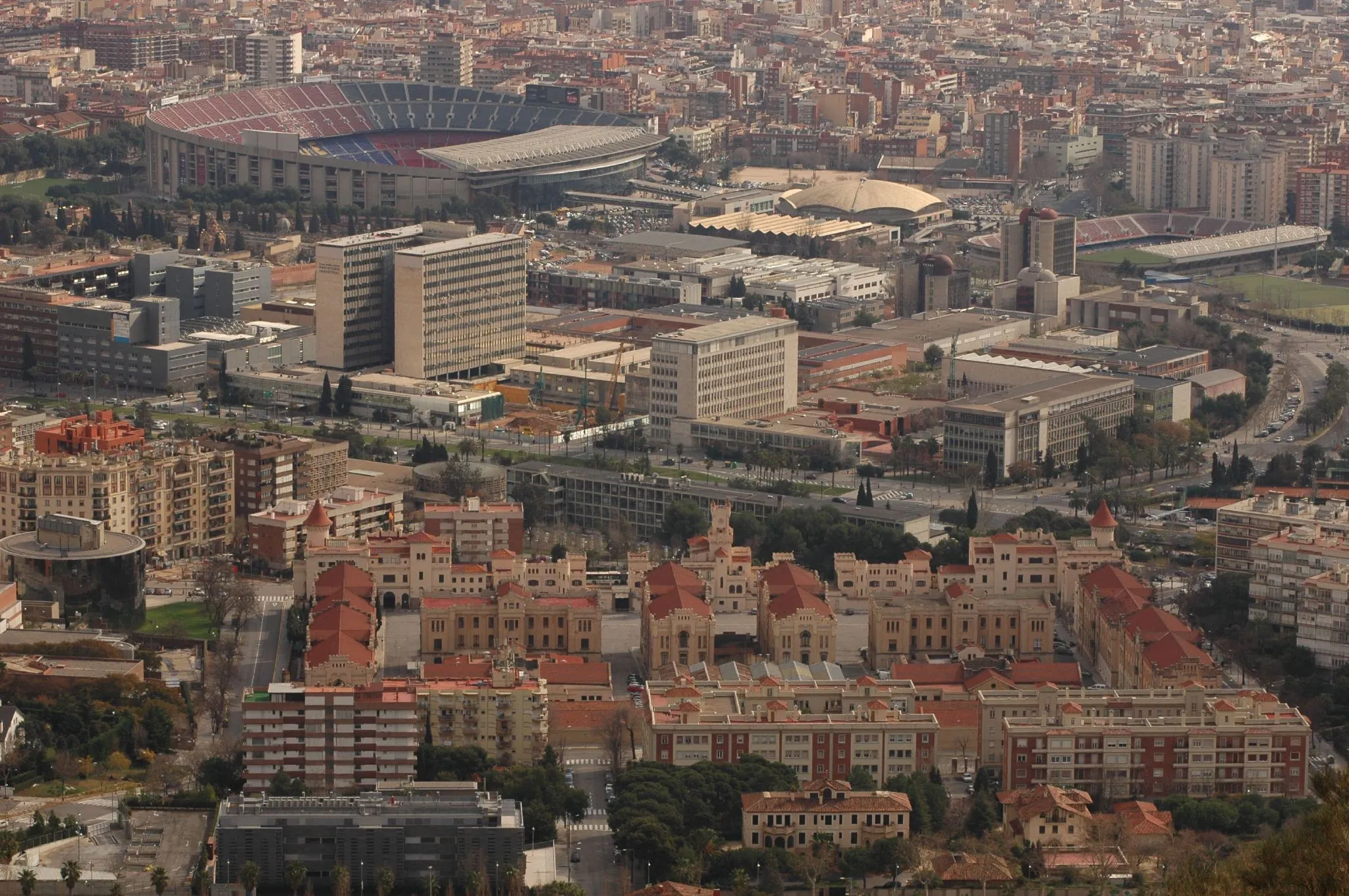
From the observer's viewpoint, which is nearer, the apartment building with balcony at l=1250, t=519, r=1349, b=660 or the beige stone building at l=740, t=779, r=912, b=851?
the beige stone building at l=740, t=779, r=912, b=851

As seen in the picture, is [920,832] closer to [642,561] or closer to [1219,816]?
[1219,816]

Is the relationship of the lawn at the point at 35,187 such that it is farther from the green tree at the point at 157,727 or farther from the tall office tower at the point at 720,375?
the green tree at the point at 157,727

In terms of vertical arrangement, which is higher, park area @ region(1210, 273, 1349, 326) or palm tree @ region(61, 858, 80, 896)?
park area @ region(1210, 273, 1349, 326)

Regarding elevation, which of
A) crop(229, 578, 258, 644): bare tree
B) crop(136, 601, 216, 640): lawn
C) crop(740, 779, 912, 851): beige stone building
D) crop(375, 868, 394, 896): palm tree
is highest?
crop(229, 578, 258, 644): bare tree

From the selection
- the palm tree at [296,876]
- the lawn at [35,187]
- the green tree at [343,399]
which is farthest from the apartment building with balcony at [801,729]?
the lawn at [35,187]

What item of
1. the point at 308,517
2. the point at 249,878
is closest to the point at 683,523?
the point at 308,517

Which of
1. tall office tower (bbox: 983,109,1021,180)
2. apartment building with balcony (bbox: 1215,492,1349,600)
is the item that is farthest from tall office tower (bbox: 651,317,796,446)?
tall office tower (bbox: 983,109,1021,180)

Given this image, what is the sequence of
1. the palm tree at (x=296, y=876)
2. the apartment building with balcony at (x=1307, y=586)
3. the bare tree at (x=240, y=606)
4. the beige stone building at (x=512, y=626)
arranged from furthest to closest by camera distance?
1. the bare tree at (x=240, y=606)
2. the beige stone building at (x=512, y=626)
3. the apartment building with balcony at (x=1307, y=586)
4. the palm tree at (x=296, y=876)

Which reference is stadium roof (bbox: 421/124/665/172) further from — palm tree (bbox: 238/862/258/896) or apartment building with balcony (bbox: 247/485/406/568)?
palm tree (bbox: 238/862/258/896)
